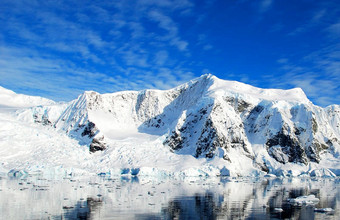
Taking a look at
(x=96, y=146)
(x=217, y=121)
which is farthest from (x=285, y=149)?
(x=96, y=146)

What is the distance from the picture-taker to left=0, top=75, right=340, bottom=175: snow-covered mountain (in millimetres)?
123250

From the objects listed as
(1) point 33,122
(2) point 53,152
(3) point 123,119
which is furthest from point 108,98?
(2) point 53,152

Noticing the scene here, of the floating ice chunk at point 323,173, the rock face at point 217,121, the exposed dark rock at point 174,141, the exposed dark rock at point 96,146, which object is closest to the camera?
the floating ice chunk at point 323,173

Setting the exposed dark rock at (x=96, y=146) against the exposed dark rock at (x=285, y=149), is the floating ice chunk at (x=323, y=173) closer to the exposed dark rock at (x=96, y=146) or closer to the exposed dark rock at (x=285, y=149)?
the exposed dark rock at (x=285, y=149)

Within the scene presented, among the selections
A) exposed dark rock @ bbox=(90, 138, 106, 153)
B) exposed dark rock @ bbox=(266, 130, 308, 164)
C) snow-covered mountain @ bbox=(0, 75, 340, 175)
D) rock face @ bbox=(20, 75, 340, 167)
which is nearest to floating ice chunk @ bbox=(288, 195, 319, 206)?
snow-covered mountain @ bbox=(0, 75, 340, 175)

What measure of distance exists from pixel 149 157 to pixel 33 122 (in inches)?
2320

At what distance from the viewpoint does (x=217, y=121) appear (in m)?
134

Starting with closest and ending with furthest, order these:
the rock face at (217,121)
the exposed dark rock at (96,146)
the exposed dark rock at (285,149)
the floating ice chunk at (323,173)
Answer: the floating ice chunk at (323,173)
the exposed dark rock at (96,146)
the rock face at (217,121)
the exposed dark rock at (285,149)

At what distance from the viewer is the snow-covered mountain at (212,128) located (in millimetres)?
123250

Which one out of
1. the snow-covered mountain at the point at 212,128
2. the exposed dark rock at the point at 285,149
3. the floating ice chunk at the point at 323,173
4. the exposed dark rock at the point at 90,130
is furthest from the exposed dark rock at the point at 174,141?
the floating ice chunk at the point at 323,173

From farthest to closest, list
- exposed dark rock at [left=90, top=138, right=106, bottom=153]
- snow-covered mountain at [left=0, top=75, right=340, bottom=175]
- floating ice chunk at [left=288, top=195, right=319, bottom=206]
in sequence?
exposed dark rock at [left=90, top=138, right=106, bottom=153] < snow-covered mountain at [left=0, top=75, right=340, bottom=175] < floating ice chunk at [left=288, top=195, right=319, bottom=206]

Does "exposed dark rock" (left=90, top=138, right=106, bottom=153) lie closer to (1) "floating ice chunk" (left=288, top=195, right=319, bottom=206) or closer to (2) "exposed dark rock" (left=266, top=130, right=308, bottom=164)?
(2) "exposed dark rock" (left=266, top=130, right=308, bottom=164)

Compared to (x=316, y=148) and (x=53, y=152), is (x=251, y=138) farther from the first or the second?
(x=53, y=152)

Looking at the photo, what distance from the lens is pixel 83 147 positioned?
126 metres
